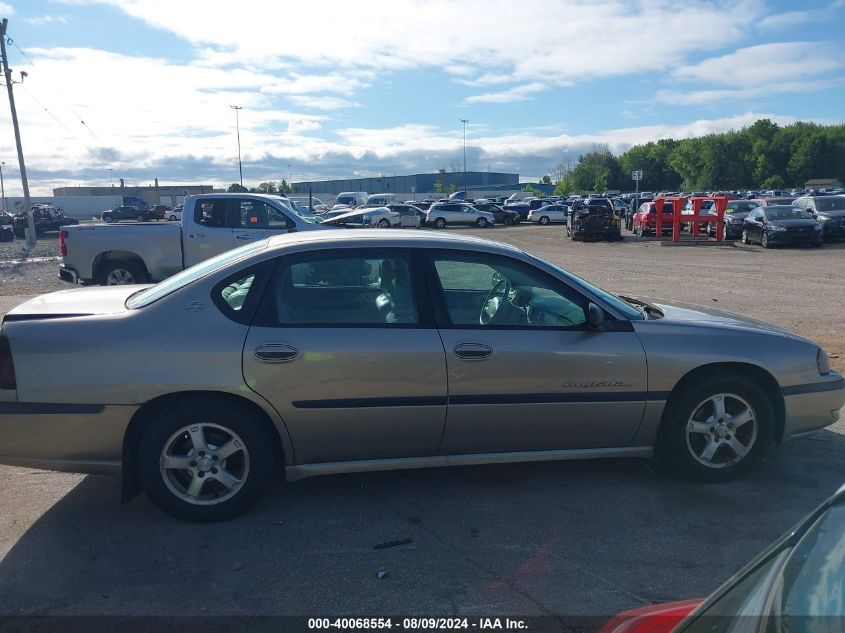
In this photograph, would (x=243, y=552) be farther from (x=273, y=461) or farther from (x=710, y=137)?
(x=710, y=137)

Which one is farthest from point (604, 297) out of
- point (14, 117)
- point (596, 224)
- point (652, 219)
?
point (14, 117)

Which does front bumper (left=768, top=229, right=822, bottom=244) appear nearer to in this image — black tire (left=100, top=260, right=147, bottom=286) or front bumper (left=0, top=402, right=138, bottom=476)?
black tire (left=100, top=260, right=147, bottom=286)

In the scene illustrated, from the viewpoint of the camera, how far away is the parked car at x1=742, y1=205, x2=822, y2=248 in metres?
24.5

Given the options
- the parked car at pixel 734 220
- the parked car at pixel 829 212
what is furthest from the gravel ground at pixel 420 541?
the parked car at pixel 734 220

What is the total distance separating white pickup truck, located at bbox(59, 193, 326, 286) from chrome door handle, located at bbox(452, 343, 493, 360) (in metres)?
8.11

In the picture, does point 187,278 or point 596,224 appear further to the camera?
point 596,224

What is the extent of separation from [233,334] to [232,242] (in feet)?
27.5

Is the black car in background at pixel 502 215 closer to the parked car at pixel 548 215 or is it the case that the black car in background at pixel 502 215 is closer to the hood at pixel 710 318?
the parked car at pixel 548 215

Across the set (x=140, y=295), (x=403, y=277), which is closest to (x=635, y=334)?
(x=403, y=277)

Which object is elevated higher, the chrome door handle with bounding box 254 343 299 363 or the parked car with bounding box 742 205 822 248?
the chrome door handle with bounding box 254 343 299 363

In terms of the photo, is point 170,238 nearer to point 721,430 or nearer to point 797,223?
point 721,430

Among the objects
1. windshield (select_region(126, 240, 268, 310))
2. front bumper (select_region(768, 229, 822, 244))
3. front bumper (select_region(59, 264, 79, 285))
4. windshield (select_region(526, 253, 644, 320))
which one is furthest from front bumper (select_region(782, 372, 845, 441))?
front bumper (select_region(768, 229, 822, 244))

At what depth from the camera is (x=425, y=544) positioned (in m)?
3.94

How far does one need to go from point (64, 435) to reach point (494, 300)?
261cm
